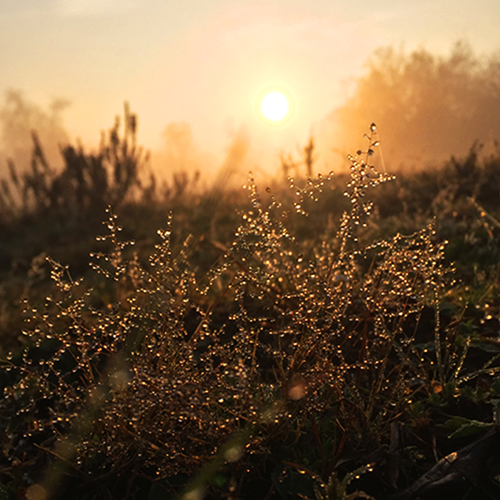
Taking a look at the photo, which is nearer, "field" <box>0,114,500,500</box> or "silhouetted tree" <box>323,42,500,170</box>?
"field" <box>0,114,500,500</box>

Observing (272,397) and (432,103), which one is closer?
(272,397)

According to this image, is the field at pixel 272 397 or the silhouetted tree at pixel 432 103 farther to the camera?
the silhouetted tree at pixel 432 103

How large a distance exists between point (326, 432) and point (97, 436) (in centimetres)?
75

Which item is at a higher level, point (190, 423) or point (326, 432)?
point (190, 423)

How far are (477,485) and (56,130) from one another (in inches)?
3165

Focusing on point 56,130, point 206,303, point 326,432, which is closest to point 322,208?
point 206,303

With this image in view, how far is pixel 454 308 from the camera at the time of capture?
6.79 ft

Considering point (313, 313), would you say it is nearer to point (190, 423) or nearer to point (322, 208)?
point (190, 423)

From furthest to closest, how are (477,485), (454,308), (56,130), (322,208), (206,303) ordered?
(56,130)
(322,208)
(206,303)
(454,308)
(477,485)

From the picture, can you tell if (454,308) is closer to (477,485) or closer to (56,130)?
(477,485)

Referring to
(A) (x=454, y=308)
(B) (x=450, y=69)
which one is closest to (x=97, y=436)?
(A) (x=454, y=308)

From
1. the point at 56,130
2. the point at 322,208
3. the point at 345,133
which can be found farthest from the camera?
the point at 56,130

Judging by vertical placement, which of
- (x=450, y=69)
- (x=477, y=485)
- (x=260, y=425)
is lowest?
(x=477, y=485)

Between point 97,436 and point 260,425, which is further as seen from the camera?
point 97,436
